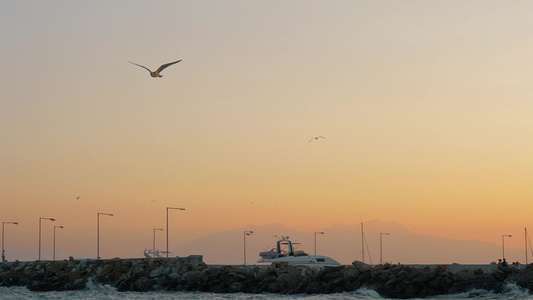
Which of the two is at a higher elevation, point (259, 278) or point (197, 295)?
point (259, 278)

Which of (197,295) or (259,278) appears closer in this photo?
(197,295)

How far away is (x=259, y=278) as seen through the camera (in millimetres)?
62250

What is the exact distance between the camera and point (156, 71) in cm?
→ 5875

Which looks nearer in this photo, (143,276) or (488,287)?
(488,287)

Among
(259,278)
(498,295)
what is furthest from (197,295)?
(498,295)

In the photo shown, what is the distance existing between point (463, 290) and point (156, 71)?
24662 mm

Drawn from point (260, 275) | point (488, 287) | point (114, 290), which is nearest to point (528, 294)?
point (488, 287)

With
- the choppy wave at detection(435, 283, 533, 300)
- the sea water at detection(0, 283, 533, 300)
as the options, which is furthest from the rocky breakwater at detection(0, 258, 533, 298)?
the sea water at detection(0, 283, 533, 300)

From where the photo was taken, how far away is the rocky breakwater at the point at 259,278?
54.1 m

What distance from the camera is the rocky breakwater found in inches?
2131

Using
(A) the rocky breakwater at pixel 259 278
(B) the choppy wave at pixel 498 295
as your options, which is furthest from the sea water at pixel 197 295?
(A) the rocky breakwater at pixel 259 278

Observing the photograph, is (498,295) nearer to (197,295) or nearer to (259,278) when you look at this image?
(259,278)

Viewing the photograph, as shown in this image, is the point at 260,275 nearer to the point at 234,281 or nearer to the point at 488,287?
the point at 234,281

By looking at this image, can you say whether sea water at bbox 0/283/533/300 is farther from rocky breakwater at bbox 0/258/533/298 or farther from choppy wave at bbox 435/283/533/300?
rocky breakwater at bbox 0/258/533/298
